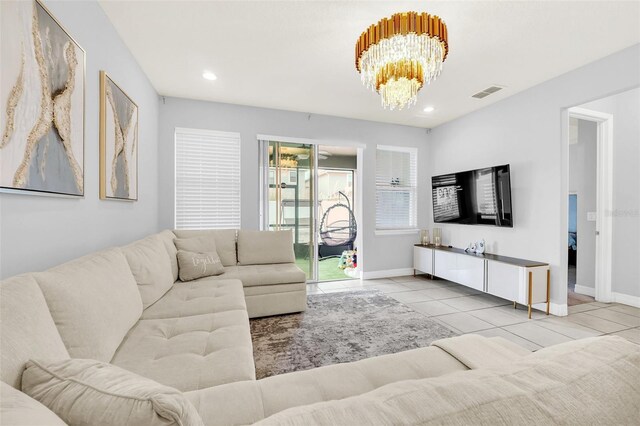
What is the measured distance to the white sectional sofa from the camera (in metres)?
0.45

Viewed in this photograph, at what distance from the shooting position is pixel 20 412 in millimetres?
431

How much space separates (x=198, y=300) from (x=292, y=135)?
2921 millimetres

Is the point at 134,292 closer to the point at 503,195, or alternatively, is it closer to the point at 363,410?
the point at 363,410

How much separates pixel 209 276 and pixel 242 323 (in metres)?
1.44

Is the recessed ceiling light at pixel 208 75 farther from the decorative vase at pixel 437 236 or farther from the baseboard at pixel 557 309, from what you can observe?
the baseboard at pixel 557 309

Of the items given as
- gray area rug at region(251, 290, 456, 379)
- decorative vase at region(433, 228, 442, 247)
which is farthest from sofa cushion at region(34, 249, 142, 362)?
decorative vase at region(433, 228, 442, 247)

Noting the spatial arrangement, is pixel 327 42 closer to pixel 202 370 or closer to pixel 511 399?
pixel 202 370

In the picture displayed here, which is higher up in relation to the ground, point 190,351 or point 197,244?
point 197,244

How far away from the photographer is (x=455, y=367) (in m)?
1.02

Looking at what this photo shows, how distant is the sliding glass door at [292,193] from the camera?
4.21 metres

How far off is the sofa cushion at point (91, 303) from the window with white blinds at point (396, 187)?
155 inches

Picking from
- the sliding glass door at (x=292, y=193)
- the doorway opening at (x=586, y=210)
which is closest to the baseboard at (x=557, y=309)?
the doorway opening at (x=586, y=210)

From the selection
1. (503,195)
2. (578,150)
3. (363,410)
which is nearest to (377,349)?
(363,410)

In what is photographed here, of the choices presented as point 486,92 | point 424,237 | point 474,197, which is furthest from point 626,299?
point 486,92
